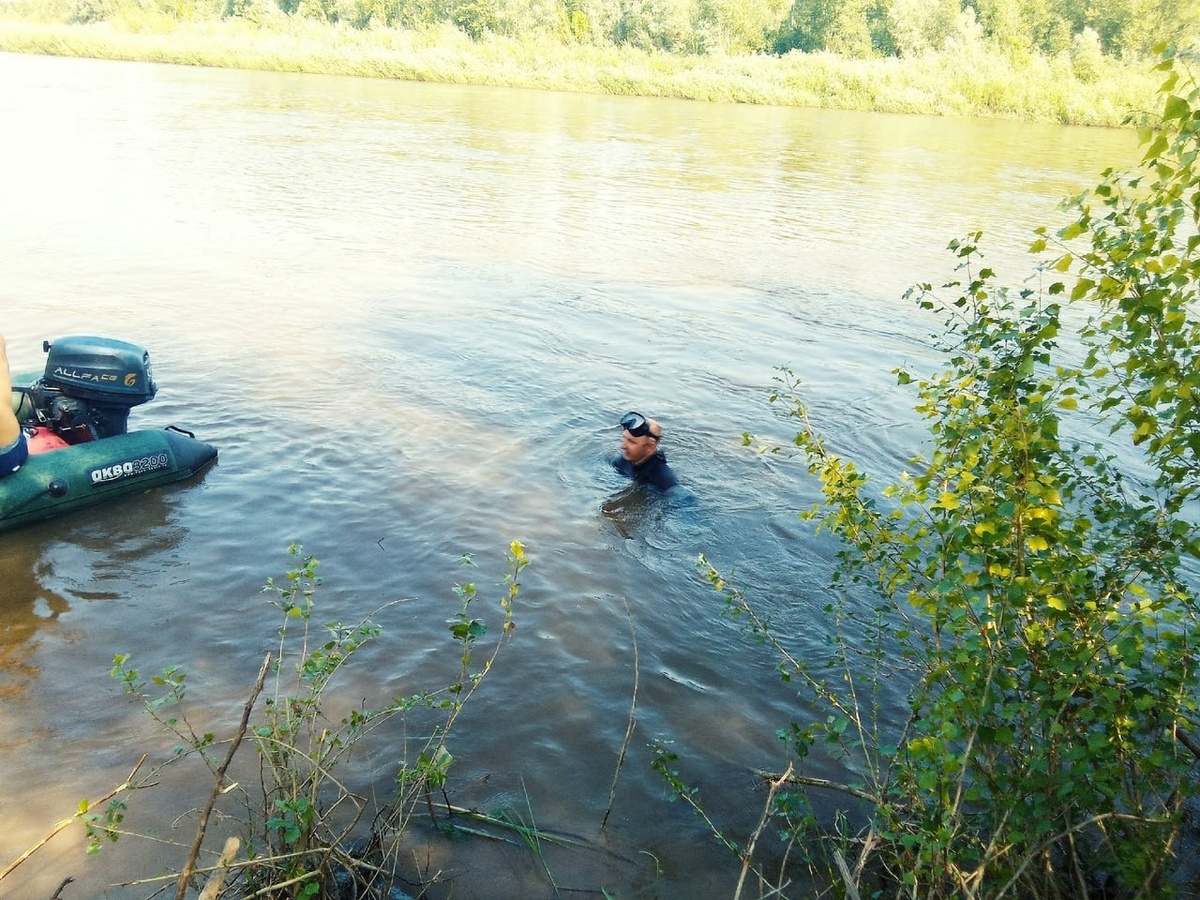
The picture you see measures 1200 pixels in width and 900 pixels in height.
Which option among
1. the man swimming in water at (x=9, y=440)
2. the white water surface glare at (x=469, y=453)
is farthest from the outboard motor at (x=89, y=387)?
the white water surface glare at (x=469, y=453)

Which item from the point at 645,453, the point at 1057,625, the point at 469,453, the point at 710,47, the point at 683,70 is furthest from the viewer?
the point at 710,47

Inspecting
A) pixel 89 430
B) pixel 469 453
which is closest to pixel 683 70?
pixel 469 453

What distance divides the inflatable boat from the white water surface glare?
0.20m

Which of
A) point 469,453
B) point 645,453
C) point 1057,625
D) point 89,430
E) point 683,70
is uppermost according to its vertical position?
point 683,70

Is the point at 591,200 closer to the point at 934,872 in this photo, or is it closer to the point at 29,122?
the point at 29,122

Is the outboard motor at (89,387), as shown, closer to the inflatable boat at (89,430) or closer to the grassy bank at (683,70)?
the inflatable boat at (89,430)

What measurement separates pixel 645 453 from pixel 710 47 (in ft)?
183

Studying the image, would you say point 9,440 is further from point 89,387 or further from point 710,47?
point 710,47

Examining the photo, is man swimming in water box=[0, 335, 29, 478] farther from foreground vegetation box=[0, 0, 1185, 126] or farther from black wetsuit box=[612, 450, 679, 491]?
foreground vegetation box=[0, 0, 1185, 126]

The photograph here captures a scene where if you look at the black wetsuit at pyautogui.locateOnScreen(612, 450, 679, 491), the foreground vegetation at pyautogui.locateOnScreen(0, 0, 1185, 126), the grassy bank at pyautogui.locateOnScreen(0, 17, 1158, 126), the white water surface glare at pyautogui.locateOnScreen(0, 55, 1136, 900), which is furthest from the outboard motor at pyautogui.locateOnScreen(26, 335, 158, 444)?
the grassy bank at pyautogui.locateOnScreen(0, 17, 1158, 126)

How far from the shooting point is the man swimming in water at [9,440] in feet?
18.9

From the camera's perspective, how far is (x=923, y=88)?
45.2 meters

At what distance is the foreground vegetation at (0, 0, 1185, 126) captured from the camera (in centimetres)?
4481

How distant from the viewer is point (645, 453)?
7.59m
